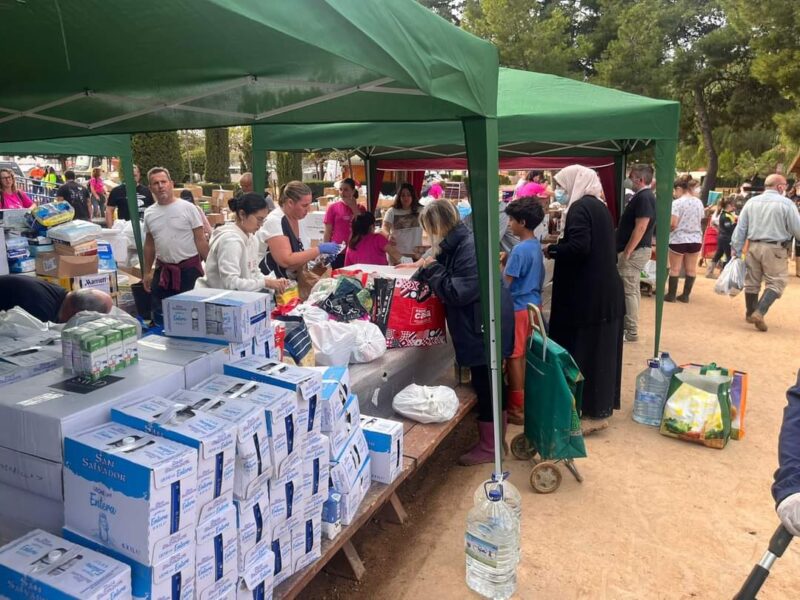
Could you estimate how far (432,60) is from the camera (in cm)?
223

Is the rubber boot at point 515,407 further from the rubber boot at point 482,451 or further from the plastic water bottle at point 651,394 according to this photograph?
the plastic water bottle at point 651,394

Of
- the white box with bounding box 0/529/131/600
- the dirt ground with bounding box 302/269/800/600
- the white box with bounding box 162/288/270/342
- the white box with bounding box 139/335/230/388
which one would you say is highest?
the white box with bounding box 162/288/270/342

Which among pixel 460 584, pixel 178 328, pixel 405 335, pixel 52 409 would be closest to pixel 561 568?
pixel 460 584

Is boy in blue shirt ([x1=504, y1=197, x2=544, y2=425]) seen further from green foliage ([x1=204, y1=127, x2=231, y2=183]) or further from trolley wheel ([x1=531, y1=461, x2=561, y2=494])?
green foliage ([x1=204, y1=127, x2=231, y2=183])

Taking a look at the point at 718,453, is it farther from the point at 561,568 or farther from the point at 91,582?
the point at 91,582

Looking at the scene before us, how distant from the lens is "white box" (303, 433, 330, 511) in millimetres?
2189

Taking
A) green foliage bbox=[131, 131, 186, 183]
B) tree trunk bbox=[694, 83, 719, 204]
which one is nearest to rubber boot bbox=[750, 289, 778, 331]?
tree trunk bbox=[694, 83, 719, 204]

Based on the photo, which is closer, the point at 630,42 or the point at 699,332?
the point at 699,332

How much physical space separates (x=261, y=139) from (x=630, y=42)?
17306 mm

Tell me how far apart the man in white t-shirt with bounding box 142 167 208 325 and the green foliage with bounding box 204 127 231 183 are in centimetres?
2154

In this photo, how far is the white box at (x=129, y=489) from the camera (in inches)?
58.4

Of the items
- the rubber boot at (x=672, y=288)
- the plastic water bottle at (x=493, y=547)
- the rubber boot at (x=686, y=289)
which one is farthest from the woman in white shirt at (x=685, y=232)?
the plastic water bottle at (x=493, y=547)

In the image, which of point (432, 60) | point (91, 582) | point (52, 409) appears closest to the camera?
point (91, 582)

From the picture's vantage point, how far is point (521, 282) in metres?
4.35
